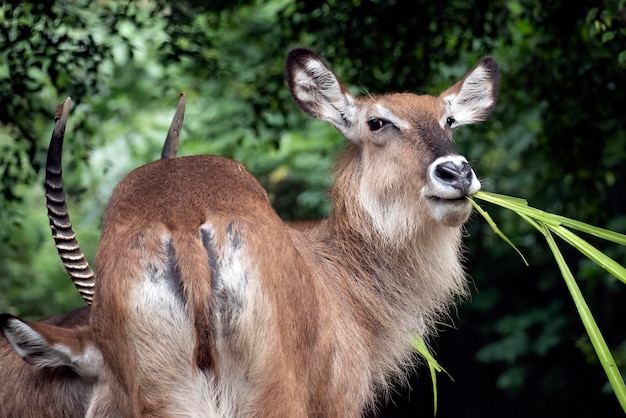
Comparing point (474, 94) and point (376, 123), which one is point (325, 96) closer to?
point (376, 123)

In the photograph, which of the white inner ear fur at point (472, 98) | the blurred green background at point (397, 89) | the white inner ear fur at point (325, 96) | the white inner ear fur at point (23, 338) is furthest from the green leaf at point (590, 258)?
the white inner ear fur at point (23, 338)

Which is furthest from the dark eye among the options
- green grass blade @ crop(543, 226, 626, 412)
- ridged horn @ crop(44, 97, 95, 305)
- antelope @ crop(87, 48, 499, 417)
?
ridged horn @ crop(44, 97, 95, 305)

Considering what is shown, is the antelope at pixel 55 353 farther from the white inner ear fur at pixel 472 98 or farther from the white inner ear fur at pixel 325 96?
the white inner ear fur at pixel 472 98

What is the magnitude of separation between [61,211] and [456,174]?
2214mm

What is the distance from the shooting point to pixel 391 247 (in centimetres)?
579

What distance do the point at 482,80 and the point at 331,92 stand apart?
3.53 feet

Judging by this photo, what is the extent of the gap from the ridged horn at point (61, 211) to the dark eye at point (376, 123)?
1.75 meters

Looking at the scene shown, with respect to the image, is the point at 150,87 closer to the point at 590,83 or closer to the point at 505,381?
the point at 505,381

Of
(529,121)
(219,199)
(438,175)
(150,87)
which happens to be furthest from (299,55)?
(150,87)

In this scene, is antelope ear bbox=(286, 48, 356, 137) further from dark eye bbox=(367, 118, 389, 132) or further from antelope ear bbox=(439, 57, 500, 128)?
antelope ear bbox=(439, 57, 500, 128)

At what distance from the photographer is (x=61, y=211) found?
5570 mm

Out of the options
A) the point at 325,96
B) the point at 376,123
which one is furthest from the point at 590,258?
the point at 325,96

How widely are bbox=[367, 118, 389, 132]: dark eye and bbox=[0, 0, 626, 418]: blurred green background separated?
1.81ft

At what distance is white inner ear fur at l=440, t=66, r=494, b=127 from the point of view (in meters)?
6.27
